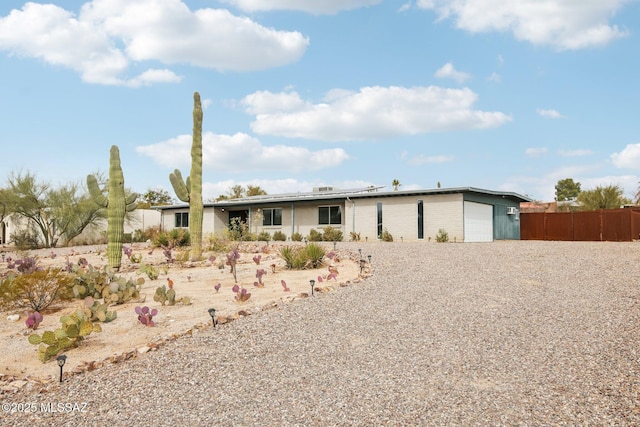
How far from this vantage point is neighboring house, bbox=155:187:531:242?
2261 centimetres

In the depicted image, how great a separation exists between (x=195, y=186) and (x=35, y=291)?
22.6ft

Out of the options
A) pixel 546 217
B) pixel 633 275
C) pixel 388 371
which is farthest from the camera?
pixel 546 217

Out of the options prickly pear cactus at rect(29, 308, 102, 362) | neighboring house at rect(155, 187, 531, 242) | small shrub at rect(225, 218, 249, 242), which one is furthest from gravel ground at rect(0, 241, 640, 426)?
neighboring house at rect(155, 187, 531, 242)

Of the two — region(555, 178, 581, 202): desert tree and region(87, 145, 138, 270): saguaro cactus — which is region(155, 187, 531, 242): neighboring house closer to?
region(87, 145, 138, 270): saguaro cactus

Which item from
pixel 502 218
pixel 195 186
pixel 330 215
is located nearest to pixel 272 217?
pixel 330 215

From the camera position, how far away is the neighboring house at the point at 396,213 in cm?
2261

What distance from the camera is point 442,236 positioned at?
22062mm

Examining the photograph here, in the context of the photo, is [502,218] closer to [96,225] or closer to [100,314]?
[100,314]

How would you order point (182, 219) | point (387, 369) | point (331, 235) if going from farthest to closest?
point (182, 219)
point (331, 235)
point (387, 369)

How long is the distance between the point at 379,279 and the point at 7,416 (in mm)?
6913

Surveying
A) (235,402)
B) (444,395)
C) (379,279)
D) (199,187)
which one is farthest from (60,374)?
(199,187)

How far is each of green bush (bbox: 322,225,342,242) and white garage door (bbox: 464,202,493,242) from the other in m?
6.21

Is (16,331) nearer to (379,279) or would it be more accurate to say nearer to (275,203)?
(379,279)

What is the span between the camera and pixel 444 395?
4414 mm
